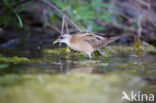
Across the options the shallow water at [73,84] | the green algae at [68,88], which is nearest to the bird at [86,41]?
the shallow water at [73,84]

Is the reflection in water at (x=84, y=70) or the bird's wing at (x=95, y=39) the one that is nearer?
the reflection in water at (x=84, y=70)

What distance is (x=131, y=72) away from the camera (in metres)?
4.09

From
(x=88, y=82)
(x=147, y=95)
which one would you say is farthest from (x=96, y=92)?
(x=147, y=95)

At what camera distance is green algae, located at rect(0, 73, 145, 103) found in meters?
2.78

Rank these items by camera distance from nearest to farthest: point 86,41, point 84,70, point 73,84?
point 73,84 → point 84,70 → point 86,41

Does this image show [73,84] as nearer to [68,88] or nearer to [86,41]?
[68,88]

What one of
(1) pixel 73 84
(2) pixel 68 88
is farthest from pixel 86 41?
(2) pixel 68 88

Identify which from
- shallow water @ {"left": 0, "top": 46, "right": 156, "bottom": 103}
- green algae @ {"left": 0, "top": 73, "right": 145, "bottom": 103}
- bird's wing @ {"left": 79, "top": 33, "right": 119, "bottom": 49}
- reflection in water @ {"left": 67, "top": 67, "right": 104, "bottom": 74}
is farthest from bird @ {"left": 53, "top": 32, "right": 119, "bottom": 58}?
green algae @ {"left": 0, "top": 73, "right": 145, "bottom": 103}

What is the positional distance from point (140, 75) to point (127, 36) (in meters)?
6.74

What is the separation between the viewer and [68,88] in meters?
3.00

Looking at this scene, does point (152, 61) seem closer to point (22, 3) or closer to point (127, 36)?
point (22, 3)

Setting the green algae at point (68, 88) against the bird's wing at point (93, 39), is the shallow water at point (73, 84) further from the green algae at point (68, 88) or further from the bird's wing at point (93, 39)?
the bird's wing at point (93, 39)

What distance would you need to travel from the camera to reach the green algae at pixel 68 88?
278 cm

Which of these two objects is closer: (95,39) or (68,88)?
(68,88)
